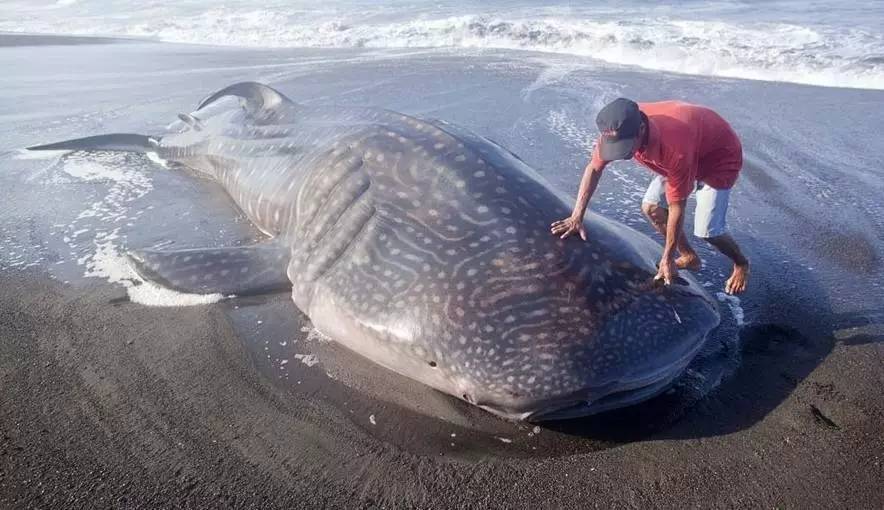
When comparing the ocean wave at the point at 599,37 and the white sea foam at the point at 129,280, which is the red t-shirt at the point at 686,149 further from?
the ocean wave at the point at 599,37

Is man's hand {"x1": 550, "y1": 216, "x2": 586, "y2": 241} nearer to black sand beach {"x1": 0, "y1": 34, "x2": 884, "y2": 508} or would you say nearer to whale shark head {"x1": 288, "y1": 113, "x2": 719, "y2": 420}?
whale shark head {"x1": 288, "y1": 113, "x2": 719, "y2": 420}

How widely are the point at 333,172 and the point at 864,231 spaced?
449cm

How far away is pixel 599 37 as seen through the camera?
1541cm

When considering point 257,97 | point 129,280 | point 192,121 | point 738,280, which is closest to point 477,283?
point 738,280

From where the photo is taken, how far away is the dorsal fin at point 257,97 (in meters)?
6.36

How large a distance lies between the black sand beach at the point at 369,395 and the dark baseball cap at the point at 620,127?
1345 millimetres

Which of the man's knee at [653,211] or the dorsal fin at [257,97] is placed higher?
the dorsal fin at [257,97]

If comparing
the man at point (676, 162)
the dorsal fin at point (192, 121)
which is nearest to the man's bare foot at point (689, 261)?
the man at point (676, 162)

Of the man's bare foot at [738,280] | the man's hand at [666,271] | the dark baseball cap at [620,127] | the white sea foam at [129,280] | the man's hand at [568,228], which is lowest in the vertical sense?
the white sea foam at [129,280]

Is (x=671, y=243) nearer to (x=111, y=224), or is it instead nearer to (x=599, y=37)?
(x=111, y=224)

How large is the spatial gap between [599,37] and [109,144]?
11.8 m

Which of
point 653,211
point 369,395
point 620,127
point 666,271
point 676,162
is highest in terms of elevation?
point 620,127

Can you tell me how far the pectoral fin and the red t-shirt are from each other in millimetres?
2431

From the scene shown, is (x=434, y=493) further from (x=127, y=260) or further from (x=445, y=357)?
(x=127, y=260)
